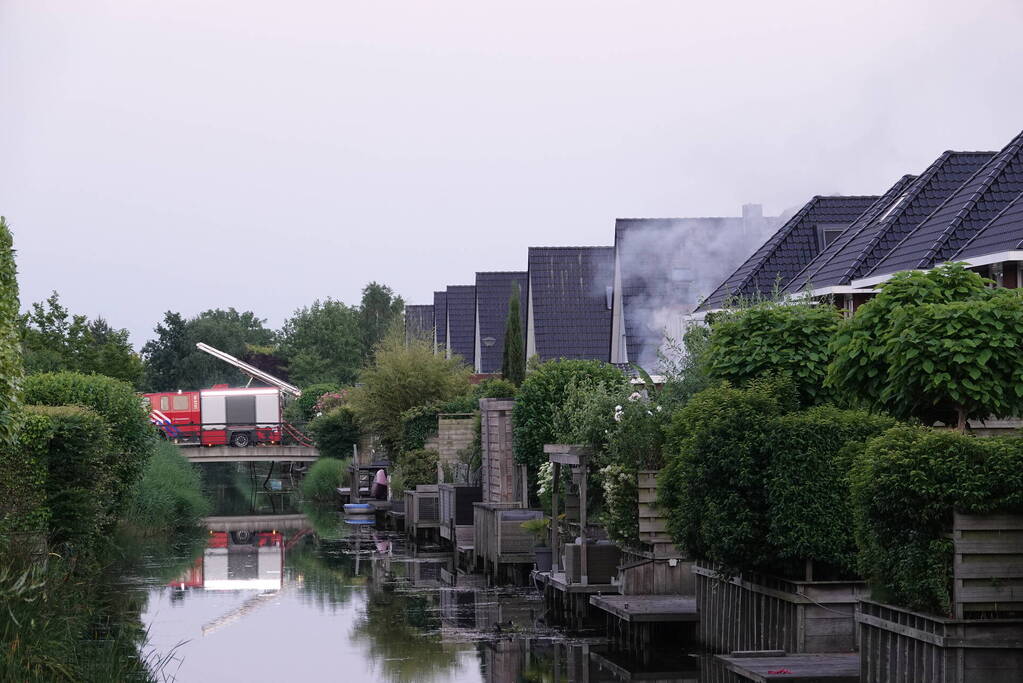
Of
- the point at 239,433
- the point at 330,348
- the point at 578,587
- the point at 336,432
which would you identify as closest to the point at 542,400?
the point at 578,587

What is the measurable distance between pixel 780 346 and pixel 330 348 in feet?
259

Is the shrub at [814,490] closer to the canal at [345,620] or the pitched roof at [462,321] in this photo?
the canal at [345,620]

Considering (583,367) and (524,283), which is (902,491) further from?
(524,283)

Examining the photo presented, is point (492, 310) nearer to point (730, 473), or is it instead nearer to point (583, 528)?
point (583, 528)

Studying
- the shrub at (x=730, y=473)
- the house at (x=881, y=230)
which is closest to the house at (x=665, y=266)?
the house at (x=881, y=230)

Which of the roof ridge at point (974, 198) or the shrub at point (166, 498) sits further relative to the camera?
the shrub at point (166, 498)

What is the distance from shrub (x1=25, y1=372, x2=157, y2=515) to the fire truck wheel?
38.7 metres

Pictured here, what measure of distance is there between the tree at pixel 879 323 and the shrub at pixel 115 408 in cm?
1668

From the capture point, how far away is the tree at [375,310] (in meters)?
96.7

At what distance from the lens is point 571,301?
5272 centimetres

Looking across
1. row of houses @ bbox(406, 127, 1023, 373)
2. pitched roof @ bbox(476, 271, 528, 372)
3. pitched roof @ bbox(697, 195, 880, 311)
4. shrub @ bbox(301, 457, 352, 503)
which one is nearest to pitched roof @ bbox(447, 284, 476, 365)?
row of houses @ bbox(406, 127, 1023, 373)

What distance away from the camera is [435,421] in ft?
152

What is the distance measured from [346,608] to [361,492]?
92.7 feet

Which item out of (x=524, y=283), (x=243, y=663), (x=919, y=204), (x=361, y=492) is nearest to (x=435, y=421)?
(x=361, y=492)
